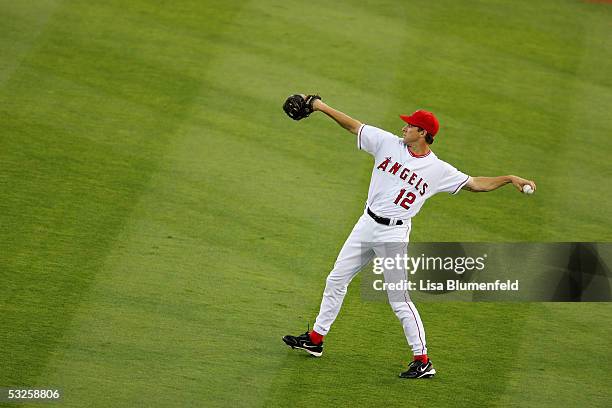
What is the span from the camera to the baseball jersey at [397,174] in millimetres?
6422

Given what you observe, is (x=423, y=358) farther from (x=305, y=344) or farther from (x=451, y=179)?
(x=451, y=179)

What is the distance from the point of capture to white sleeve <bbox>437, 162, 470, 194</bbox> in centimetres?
652

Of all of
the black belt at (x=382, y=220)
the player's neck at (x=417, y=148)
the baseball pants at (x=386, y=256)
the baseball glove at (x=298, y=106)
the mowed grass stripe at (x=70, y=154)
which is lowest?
the mowed grass stripe at (x=70, y=154)

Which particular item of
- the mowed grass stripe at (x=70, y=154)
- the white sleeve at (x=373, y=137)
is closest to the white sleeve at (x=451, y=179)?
the white sleeve at (x=373, y=137)

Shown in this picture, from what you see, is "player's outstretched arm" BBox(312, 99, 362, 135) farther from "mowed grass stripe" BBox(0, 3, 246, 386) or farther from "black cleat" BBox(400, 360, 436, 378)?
"mowed grass stripe" BBox(0, 3, 246, 386)

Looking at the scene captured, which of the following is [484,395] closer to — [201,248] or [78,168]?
[201,248]

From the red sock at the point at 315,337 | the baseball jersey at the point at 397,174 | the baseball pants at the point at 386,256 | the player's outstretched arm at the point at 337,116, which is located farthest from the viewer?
the red sock at the point at 315,337

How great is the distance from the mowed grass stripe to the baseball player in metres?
2.12

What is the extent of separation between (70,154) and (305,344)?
343 centimetres

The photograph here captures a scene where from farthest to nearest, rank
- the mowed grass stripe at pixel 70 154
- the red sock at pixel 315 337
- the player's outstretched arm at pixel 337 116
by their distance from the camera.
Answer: the mowed grass stripe at pixel 70 154 → the red sock at pixel 315 337 → the player's outstretched arm at pixel 337 116

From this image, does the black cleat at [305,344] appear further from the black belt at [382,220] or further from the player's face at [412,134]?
the player's face at [412,134]

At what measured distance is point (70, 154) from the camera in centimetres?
891

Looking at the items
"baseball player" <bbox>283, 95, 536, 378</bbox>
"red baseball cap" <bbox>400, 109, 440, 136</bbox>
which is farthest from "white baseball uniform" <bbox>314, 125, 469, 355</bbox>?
"red baseball cap" <bbox>400, 109, 440, 136</bbox>

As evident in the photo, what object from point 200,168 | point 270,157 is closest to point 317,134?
point 270,157
